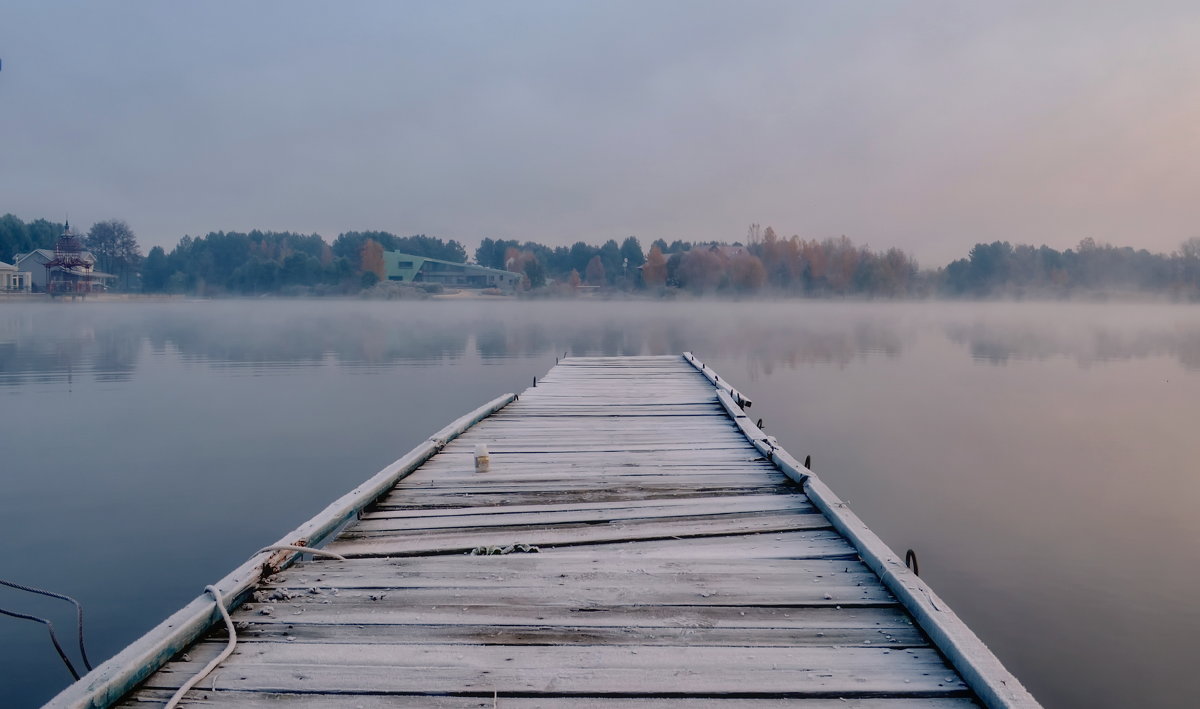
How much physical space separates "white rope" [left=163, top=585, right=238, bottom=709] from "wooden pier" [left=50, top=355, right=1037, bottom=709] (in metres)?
0.02

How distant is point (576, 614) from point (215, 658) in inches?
47.6

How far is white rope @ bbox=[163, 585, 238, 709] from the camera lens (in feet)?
7.52

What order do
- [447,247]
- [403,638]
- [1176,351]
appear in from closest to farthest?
[403,638]
[1176,351]
[447,247]

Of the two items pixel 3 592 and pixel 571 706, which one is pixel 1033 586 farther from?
pixel 3 592

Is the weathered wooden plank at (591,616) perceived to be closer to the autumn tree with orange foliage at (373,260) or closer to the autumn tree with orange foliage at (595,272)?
the autumn tree with orange foliage at (373,260)

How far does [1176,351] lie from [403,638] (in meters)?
29.7

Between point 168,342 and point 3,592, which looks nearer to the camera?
point 3,592

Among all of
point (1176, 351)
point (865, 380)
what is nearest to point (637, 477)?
point (865, 380)

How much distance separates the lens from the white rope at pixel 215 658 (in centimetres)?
229

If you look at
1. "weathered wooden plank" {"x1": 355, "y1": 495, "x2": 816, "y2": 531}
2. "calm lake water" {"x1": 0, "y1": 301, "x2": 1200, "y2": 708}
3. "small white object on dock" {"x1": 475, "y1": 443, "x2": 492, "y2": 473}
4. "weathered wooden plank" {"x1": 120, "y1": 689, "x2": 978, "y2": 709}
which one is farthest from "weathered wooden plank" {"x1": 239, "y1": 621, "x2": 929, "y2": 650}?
"small white object on dock" {"x1": 475, "y1": 443, "x2": 492, "y2": 473}

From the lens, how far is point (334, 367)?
19.5 metres

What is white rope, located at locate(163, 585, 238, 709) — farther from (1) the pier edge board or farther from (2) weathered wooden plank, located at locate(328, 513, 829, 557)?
(1) the pier edge board

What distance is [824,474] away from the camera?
866cm

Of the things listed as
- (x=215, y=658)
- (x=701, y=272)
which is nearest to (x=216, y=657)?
(x=215, y=658)
